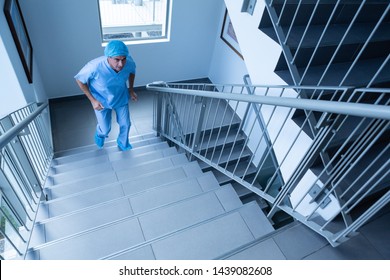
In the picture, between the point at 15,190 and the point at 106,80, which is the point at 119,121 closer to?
the point at 106,80

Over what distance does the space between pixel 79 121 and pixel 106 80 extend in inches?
77.7

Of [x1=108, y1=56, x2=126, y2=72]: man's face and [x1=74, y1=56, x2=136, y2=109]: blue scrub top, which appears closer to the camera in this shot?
[x1=108, y1=56, x2=126, y2=72]: man's face

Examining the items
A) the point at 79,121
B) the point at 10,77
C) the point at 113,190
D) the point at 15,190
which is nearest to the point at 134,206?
the point at 113,190

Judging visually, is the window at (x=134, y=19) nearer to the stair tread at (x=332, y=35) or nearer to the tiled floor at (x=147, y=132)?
the tiled floor at (x=147, y=132)

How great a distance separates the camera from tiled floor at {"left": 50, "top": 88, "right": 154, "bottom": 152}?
387cm

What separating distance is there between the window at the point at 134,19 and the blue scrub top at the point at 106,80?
1.81 meters

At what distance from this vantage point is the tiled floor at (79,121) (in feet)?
12.7

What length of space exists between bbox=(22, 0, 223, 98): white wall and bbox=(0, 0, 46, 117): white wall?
116cm

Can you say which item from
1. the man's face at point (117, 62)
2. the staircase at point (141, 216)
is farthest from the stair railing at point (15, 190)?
the man's face at point (117, 62)

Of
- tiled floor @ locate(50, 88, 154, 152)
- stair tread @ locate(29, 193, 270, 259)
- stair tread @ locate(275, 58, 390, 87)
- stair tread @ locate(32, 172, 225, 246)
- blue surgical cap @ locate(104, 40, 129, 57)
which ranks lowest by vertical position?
tiled floor @ locate(50, 88, 154, 152)

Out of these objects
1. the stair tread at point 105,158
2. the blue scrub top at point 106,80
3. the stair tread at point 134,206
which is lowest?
the stair tread at point 105,158

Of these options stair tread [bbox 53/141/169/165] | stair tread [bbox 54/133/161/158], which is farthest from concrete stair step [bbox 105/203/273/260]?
stair tread [bbox 54/133/161/158]

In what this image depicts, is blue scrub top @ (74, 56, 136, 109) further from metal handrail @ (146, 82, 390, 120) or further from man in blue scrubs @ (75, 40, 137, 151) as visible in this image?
metal handrail @ (146, 82, 390, 120)

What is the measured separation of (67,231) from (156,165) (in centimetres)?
115
